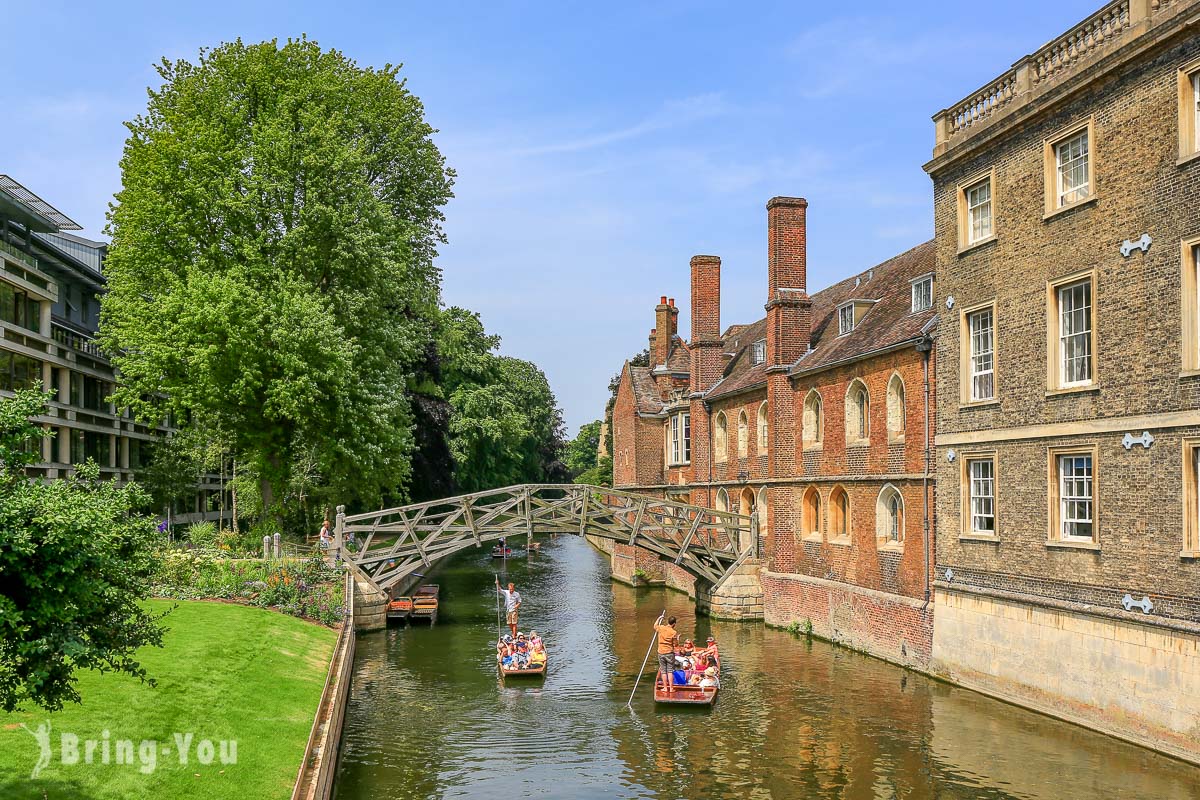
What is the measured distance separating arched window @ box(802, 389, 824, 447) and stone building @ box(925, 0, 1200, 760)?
7.40 metres

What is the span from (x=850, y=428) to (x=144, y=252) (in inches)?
917

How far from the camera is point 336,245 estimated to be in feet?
109

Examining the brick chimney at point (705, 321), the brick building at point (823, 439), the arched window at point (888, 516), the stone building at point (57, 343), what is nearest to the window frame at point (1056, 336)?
the brick building at point (823, 439)

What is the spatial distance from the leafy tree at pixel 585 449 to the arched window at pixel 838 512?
91194mm

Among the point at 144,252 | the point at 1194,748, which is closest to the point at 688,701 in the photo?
the point at 1194,748

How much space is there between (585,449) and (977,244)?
101247 millimetres

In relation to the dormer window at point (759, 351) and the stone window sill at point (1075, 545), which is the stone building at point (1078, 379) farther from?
the dormer window at point (759, 351)

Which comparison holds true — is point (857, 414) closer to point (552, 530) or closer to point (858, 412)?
point (858, 412)

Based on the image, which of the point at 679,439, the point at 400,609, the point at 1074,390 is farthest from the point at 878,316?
the point at 400,609

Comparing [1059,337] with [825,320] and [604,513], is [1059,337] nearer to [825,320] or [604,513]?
[825,320]

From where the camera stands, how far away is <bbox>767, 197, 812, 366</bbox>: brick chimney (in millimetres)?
31312

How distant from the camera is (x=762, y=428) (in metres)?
33.7

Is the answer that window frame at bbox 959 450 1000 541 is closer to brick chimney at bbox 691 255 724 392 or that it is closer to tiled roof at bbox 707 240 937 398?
tiled roof at bbox 707 240 937 398

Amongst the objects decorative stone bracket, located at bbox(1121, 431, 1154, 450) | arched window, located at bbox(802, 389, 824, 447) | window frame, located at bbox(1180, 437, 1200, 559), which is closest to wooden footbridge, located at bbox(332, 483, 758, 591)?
arched window, located at bbox(802, 389, 824, 447)
